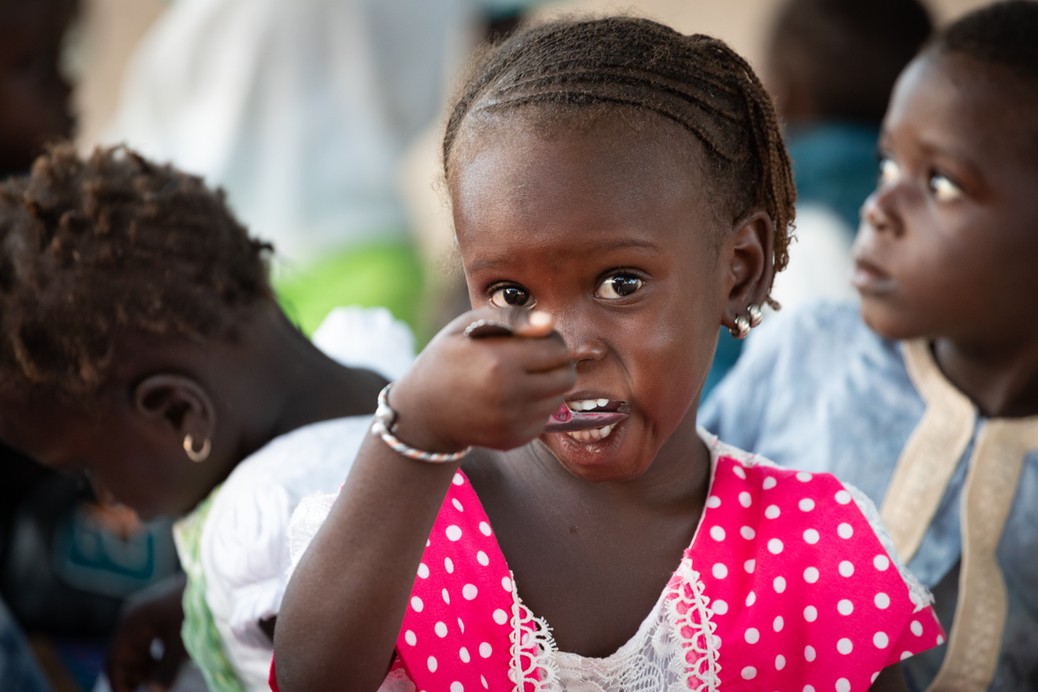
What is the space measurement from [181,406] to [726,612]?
0.91m

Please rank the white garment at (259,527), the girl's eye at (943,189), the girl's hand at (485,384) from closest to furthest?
the girl's hand at (485,384) → the white garment at (259,527) → the girl's eye at (943,189)

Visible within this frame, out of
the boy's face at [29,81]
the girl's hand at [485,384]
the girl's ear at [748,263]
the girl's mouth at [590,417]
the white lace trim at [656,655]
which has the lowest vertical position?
the white lace trim at [656,655]

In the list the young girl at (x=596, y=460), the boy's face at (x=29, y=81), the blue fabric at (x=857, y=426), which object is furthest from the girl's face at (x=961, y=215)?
the boy's face at (x=29, y=81)

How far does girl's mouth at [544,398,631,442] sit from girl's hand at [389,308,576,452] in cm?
16

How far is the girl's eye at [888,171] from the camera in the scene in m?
2.26

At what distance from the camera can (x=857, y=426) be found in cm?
224

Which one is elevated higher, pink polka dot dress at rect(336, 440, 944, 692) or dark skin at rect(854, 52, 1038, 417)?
dark skin at rect(854, 52, 1038, 417)

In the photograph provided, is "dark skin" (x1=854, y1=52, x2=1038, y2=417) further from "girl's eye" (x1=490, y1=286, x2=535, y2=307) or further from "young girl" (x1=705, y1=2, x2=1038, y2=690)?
"girl's eye" (x1=490, y1=286, x2=535, y2=307)

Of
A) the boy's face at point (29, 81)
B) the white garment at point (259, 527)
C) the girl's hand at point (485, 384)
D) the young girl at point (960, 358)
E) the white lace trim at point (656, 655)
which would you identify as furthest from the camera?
the boy's face at point (29, 81)

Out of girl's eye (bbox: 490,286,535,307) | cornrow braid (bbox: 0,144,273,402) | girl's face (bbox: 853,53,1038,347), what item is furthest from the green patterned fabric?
girl's face (bbox: 853,53,1038,347)

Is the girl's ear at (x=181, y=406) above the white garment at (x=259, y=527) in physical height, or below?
above

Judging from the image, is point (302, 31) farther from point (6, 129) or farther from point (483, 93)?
point (483, 93)

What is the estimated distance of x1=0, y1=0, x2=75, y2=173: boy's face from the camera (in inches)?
126

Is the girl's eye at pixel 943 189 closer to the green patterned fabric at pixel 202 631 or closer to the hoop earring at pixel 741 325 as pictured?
the hoop earring at pixel 741 325
